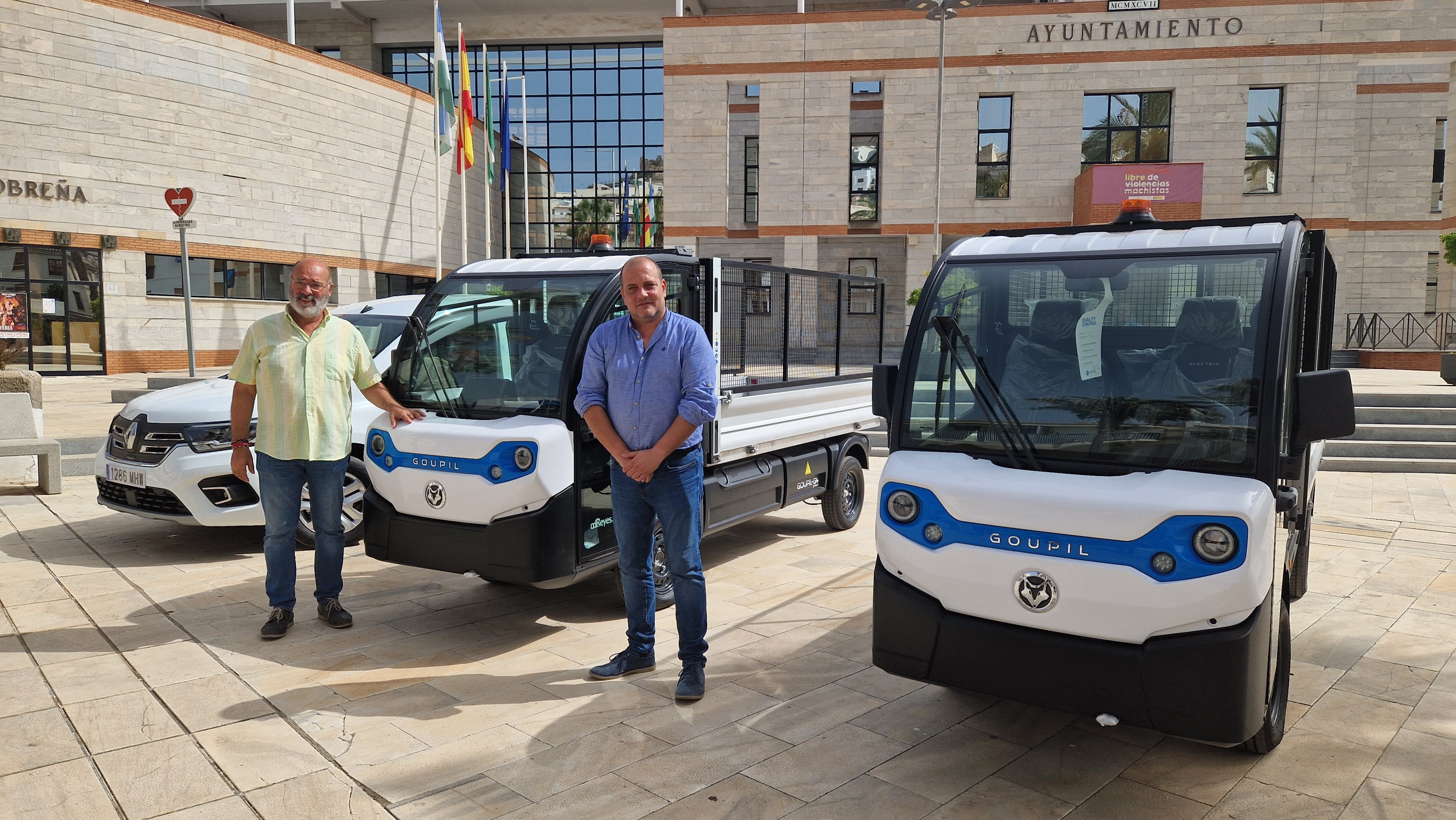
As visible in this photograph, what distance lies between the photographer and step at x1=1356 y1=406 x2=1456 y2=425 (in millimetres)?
12367

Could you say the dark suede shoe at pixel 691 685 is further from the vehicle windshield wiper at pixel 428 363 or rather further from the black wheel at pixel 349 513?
the black wheel at pixel 349 513

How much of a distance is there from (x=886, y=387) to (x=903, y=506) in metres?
0.62

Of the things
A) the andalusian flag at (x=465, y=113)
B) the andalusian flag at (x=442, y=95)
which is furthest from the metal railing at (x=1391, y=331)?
the andalusian flag at (x=442, y=95)

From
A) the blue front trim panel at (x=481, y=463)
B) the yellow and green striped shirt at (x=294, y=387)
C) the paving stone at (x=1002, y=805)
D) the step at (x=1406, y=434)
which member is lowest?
the paving stone at (x=1002, y=805)

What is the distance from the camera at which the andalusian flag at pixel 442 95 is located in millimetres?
24516

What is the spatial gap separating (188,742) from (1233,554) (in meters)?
3.96

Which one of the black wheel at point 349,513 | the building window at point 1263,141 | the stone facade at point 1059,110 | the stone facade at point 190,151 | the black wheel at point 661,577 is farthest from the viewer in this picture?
the building window at point 1263,141

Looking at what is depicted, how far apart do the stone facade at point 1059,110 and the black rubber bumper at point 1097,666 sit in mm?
25609

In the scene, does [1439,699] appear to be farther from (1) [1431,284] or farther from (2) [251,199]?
(1) [1431,284]

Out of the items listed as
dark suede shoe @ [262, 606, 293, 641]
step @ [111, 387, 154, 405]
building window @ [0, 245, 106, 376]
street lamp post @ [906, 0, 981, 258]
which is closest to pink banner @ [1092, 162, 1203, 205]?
street lamp post @ [906, 0, 981, 258]

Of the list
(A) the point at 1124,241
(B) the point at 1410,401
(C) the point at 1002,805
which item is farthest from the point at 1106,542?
(B) the point at 1410,401

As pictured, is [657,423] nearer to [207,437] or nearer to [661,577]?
[661,577]

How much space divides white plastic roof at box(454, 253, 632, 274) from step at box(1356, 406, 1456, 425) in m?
11.5

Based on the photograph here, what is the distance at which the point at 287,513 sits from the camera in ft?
16.6
